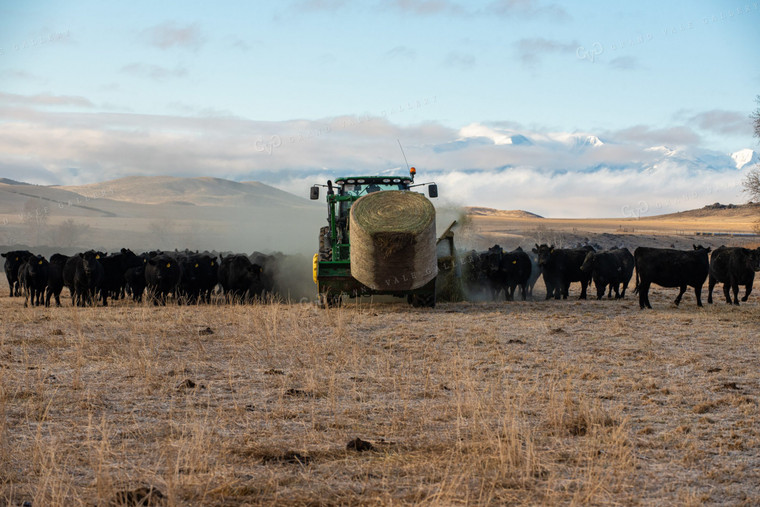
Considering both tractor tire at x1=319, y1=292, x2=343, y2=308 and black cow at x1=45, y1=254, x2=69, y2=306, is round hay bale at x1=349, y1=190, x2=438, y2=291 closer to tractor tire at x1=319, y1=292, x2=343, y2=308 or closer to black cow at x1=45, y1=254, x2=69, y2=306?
tractor tire at x1=319, y1=292, x2=343, y2=308

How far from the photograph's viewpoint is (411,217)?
1664 cm

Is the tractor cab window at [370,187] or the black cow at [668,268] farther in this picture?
the black cow at [668,268]

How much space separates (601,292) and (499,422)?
732 inches

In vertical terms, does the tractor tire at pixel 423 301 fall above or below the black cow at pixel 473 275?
below

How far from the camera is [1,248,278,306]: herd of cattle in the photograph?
23.0 metres

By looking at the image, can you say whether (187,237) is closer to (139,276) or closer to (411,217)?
(139,276)

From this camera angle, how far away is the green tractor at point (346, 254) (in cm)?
1838

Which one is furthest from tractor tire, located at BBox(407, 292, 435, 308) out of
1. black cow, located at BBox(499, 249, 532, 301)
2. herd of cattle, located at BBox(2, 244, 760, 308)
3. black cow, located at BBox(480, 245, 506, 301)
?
black cow, located at BBox(499, 249, 532, 301)

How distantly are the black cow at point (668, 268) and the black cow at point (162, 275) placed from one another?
13.0 meters

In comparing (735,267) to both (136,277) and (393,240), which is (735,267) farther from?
(136,277)

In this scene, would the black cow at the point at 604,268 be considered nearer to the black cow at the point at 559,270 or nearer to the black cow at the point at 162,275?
the black cow at the point at 559,270

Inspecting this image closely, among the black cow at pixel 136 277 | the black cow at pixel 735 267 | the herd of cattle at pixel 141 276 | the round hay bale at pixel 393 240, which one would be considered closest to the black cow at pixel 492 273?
the black cow at pixel 735 267

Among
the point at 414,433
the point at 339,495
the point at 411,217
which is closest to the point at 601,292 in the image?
the point at 411,217

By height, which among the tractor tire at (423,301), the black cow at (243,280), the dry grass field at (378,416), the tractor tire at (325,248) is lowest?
the dry grass field at (378,416)
